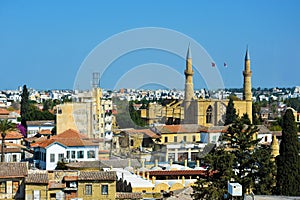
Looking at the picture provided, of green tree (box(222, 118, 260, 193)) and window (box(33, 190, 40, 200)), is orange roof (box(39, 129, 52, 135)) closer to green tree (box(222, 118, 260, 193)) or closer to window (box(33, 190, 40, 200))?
green tree (box(222, 118, 260, 193))

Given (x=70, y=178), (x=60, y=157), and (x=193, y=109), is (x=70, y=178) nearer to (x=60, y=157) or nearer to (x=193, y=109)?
(x=60, y=157)

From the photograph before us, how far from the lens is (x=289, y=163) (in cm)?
1752

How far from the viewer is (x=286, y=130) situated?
18688mm

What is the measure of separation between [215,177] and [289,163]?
117 inches

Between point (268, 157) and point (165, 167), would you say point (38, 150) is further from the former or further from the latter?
point (268, 157)

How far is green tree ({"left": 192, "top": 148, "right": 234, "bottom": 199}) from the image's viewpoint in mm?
14734

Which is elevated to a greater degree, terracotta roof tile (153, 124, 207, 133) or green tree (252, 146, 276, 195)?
terracotta roof tile (153, 124, 207, 133)

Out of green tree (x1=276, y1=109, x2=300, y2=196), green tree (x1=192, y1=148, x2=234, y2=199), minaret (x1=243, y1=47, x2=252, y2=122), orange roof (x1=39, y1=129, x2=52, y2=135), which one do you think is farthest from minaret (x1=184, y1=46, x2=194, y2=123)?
green tree (x1=192, y1=148, x2=234, y2=199)

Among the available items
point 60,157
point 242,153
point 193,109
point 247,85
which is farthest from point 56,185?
point 247,85

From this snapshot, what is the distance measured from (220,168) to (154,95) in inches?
3319

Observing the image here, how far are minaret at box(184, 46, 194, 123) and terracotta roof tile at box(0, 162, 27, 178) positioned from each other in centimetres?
3347

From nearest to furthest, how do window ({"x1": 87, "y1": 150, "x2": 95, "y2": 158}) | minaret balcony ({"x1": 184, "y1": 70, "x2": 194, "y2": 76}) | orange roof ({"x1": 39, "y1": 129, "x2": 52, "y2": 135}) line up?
window ({"x1": 87, "y1": 150, "x2": 95, "y2": 158}) → orange roof ({"x1": 39, "y1": 129, "x2": 52, "y2": 135}) → minaret balcony ({"x1": 184, "y1": 70, "x2": 194, "y2": 76})

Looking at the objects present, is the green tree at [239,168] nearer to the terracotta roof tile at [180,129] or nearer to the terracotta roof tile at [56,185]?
the terracotta roof tile at [56,185]

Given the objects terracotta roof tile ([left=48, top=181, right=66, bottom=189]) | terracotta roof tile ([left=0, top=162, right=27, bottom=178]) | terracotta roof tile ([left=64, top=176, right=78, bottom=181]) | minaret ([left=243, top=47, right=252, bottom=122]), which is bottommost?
terracotta roof tile ([left=48, top=181, right=66, bottom=189])
